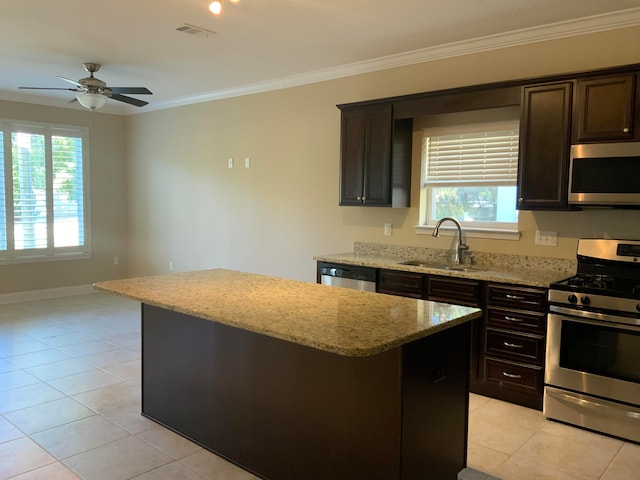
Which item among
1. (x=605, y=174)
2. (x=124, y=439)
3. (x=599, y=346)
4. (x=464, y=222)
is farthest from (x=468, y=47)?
(x=124, y=439)

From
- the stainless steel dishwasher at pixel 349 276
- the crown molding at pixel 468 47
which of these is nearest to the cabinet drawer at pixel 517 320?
the stainless steel dishwasher at pixel 349 276

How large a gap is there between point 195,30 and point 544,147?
282 cm

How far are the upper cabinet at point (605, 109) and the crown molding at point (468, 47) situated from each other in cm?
56

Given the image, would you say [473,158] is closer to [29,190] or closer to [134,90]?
[134,90]

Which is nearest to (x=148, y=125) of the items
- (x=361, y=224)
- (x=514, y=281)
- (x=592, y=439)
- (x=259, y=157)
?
(x=259, y=157)

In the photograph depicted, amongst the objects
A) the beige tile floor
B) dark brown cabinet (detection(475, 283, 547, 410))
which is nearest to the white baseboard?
the beige tile floor

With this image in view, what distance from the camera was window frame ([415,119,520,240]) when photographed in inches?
160

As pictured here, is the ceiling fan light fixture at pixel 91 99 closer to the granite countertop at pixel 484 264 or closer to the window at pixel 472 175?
the granite countertop at pixel 484 264

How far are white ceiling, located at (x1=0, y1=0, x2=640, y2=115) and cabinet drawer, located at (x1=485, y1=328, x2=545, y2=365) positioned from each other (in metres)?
2.25

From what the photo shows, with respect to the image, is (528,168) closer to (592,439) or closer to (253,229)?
(592,439)

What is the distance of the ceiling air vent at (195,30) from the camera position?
389cm

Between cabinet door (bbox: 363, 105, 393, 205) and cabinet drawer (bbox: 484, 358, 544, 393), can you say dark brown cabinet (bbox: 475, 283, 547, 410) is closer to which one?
cabinet drawer (bbox: 484, 358, 544, 393)

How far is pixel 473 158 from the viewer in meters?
4.32

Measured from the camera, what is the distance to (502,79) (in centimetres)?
398
